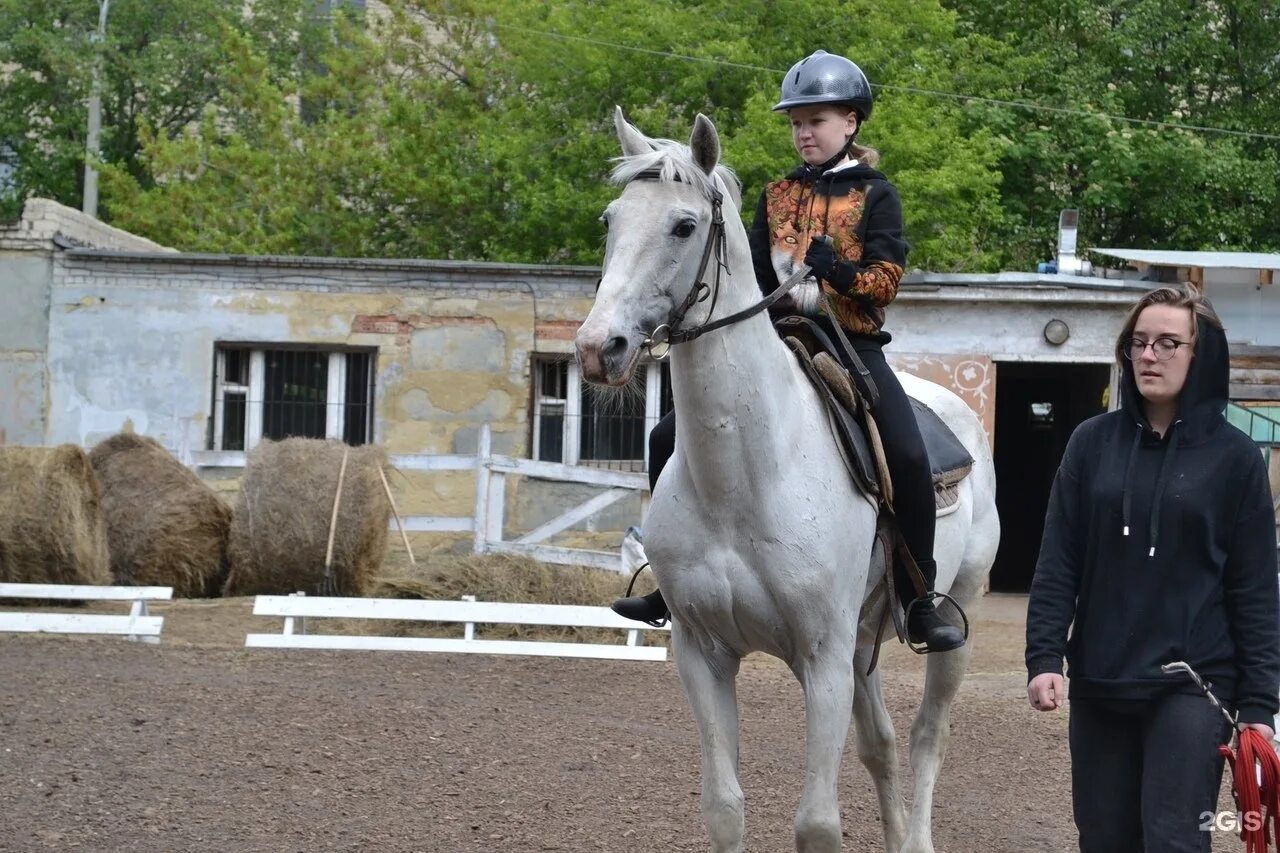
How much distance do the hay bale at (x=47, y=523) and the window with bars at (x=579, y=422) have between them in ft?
19.0

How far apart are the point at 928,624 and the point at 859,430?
78 cm

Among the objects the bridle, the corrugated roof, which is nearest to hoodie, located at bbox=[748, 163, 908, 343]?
the bridle

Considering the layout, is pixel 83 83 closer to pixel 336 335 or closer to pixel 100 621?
pixel 336 335

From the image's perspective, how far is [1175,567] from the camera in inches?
159

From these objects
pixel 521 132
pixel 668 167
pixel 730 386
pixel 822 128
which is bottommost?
pixel 730 386

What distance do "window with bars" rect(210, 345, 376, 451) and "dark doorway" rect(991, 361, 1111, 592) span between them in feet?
28.9

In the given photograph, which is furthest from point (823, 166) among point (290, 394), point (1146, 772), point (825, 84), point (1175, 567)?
point (290, 394)

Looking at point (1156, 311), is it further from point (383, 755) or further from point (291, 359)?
point (291, 359)

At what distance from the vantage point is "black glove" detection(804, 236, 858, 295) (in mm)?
5133

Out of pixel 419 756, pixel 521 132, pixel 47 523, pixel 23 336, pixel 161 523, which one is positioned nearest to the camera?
pixel 419 756

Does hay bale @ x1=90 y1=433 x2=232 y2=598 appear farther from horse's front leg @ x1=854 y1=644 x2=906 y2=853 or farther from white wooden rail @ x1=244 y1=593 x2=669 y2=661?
horse's front leg @ x1=854 y1=644 x2=906 y2=853

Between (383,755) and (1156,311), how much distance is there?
528 cm

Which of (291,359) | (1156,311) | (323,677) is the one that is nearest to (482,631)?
(323,677)

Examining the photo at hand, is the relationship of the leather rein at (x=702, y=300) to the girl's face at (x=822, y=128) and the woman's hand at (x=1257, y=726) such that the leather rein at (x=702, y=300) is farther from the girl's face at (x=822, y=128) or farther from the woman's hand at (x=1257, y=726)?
the woman's hand at (x=1257, y=726)
